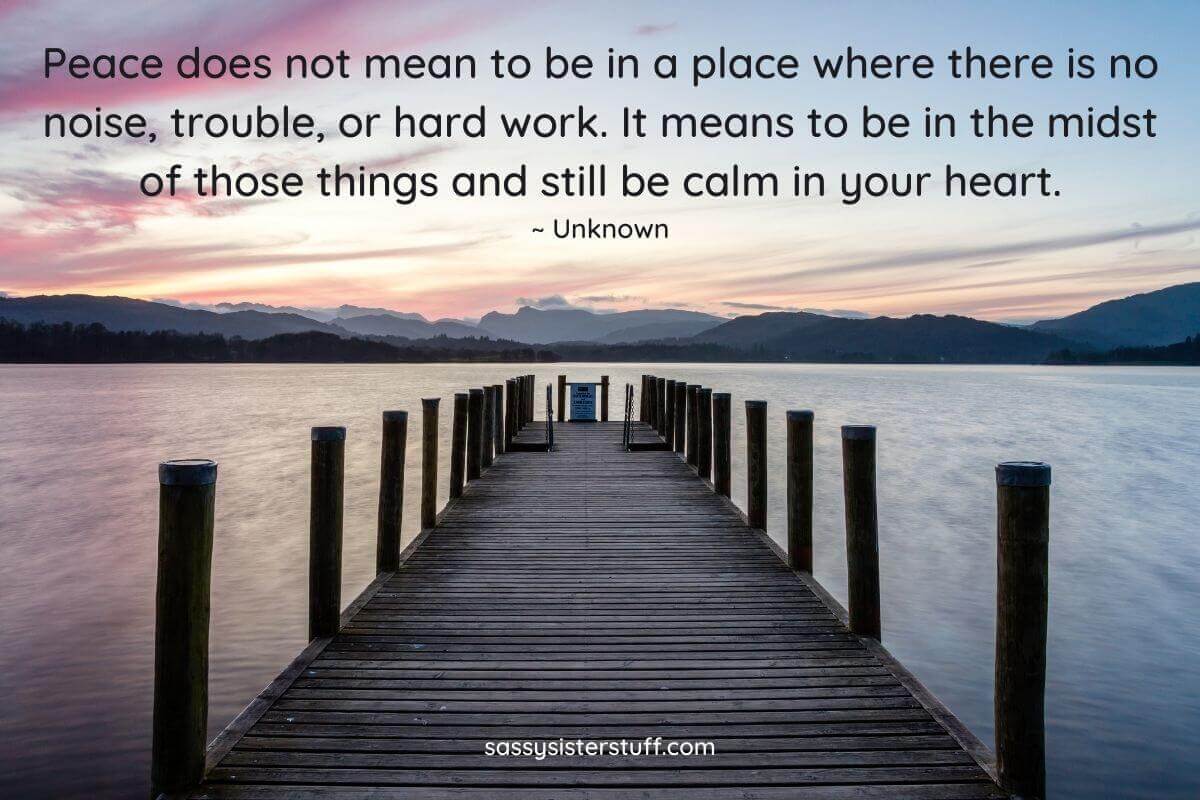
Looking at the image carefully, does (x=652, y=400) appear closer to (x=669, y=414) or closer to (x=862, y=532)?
(x=669, y=414)

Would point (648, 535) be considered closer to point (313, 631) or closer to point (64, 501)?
point (313, 631)

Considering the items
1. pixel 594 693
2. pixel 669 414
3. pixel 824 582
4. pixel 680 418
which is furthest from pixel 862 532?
pixel 669 414

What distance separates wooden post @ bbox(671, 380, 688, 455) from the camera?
641 inches

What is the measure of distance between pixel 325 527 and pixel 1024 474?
167 inches

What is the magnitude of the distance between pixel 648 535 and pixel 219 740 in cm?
534

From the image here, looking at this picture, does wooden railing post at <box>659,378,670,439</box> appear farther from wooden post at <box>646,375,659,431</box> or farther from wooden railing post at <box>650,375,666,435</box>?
wooden post at <box>646,375,659,431</box>

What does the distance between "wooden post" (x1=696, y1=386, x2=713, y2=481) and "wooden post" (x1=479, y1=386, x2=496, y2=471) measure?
3427 mm

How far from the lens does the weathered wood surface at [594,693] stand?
150 inches

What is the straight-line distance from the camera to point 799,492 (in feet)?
25.2

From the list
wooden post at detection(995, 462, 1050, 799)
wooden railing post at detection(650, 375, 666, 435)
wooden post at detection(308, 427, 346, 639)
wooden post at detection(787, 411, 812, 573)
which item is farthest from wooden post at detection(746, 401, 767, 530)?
wooden railing post at detection(650, 375, 666, 435)

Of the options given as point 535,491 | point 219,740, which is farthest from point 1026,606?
point 535,491

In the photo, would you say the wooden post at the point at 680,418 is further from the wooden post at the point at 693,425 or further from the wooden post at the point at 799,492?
the wooden post at the point at 799,492

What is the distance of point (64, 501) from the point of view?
2120cm

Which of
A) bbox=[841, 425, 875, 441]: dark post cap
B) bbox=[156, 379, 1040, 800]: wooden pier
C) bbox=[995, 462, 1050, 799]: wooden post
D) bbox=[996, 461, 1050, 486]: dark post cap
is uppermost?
bbox=[841, 425, 875, 441]: dark post cap
